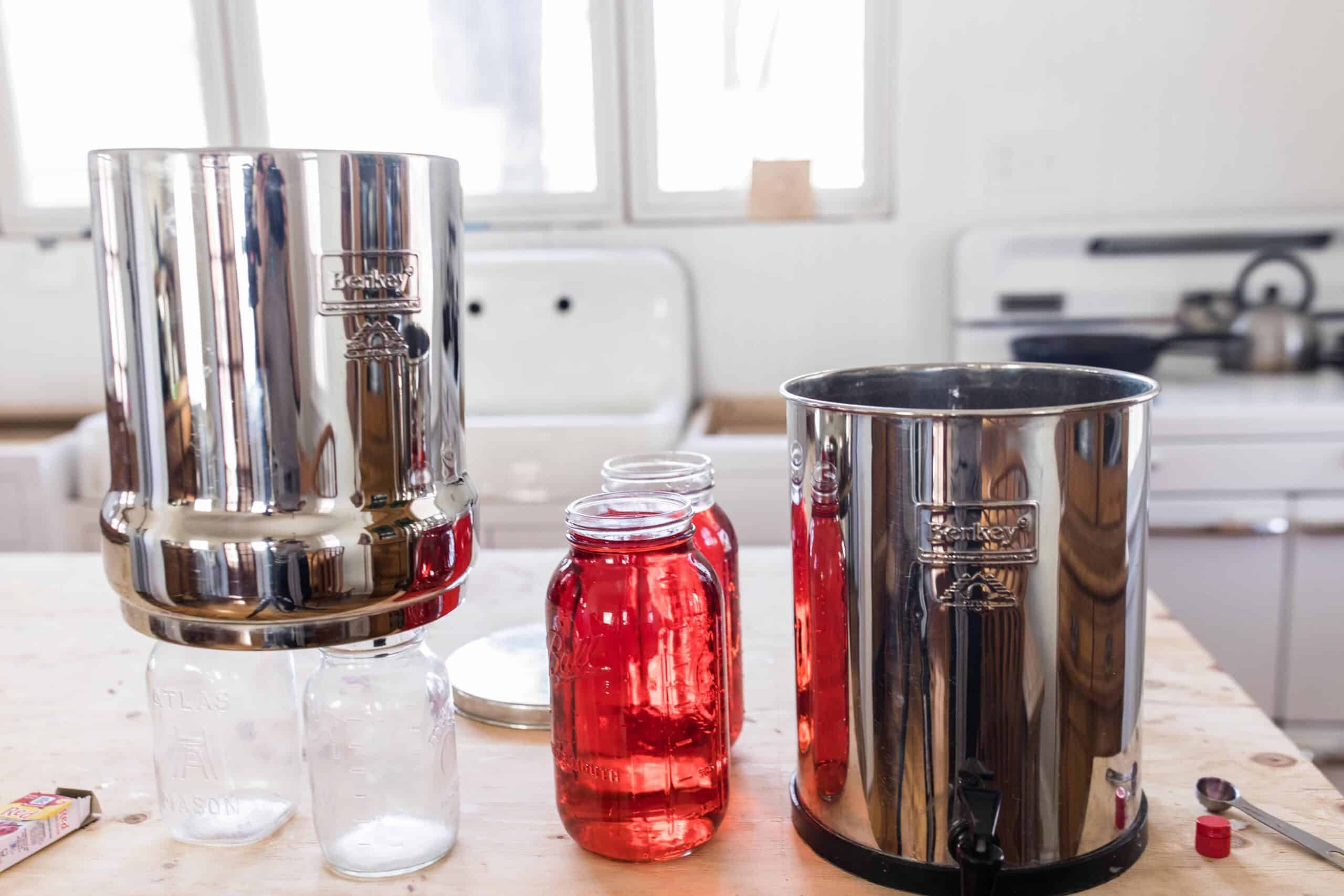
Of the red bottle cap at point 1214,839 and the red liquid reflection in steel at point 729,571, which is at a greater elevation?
the red liquid reflection in steel at point 729,571

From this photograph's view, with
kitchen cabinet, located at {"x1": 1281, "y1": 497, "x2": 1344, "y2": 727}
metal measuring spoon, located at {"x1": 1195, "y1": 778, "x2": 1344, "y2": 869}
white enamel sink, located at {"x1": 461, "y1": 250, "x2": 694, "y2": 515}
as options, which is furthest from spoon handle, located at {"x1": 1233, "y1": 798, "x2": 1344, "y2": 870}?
white enamel sink, located at {"x1": 461, "y1": 250, "x2": 694, "y2": 515}

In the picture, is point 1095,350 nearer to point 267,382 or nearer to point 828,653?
point 828,653

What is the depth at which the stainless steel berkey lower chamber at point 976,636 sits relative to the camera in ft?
1.78

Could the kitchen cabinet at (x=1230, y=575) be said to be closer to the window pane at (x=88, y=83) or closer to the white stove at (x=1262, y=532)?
the white stove at (x=1262, y=532)

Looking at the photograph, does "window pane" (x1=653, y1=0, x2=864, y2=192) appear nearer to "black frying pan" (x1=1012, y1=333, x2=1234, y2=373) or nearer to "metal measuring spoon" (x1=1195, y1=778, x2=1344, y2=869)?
"black frying pan" (x1=1012, y1=333, x2=1234, y2=373)

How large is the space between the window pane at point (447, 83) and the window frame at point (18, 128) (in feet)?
0.35

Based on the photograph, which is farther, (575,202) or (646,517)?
(575,202)

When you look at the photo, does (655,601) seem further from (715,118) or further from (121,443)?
(715,118)

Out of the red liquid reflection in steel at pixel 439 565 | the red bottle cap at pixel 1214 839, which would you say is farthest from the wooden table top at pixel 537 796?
the red liquid reflection in steel at pixel 439 565

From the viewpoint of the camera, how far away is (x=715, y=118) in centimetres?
276

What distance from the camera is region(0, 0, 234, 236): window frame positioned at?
2781 mm

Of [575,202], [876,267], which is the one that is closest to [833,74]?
[876,267]

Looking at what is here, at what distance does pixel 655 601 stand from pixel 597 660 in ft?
0.14

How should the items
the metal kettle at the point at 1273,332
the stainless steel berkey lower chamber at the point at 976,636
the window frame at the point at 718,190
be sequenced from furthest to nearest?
the window frame at the point at 718,190, the metal kettle at the point at 1273,332, the stainless steel berkey lower chamber at the point at 976,636
